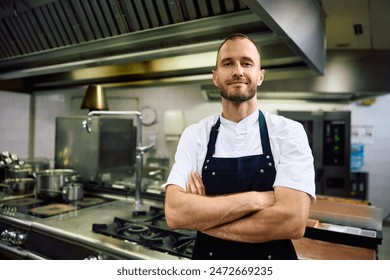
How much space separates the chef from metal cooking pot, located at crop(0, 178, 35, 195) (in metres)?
1.48

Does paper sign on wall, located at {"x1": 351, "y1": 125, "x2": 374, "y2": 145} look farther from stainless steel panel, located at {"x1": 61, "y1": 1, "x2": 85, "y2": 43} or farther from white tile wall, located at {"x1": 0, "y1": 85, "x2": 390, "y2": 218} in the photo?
stainless steel panel, located at {"x1": 61, "y1": 1, "x2": 85, "y2": 43}

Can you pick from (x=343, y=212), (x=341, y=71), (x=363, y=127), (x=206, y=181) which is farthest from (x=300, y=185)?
(x=363, y=127)

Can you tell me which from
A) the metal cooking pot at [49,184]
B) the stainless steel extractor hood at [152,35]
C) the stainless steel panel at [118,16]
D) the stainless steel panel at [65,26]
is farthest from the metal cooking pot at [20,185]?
the stainless steel panel at [118,16]

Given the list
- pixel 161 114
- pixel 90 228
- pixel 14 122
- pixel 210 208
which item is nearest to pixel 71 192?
pixel 90 228

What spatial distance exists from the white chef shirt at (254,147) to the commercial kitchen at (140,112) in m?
0.34

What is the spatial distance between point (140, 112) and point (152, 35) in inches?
23.5

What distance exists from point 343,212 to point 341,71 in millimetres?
1438

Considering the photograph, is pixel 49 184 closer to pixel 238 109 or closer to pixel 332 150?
pixel 238 109

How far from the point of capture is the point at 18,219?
1.44m

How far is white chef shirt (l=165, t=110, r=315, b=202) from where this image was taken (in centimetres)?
84

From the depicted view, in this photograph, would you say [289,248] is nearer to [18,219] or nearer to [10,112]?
[18,219]

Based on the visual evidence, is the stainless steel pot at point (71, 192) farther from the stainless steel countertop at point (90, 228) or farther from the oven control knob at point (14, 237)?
the oven control knob at point (14, 237)

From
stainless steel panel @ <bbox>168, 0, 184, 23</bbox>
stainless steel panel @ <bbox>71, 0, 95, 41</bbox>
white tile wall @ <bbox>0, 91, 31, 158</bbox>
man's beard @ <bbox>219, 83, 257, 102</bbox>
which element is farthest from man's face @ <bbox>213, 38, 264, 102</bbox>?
white tile wall @ <bbox>0, 91, 31, 158</bbox>

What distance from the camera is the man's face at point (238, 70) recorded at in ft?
2.87
